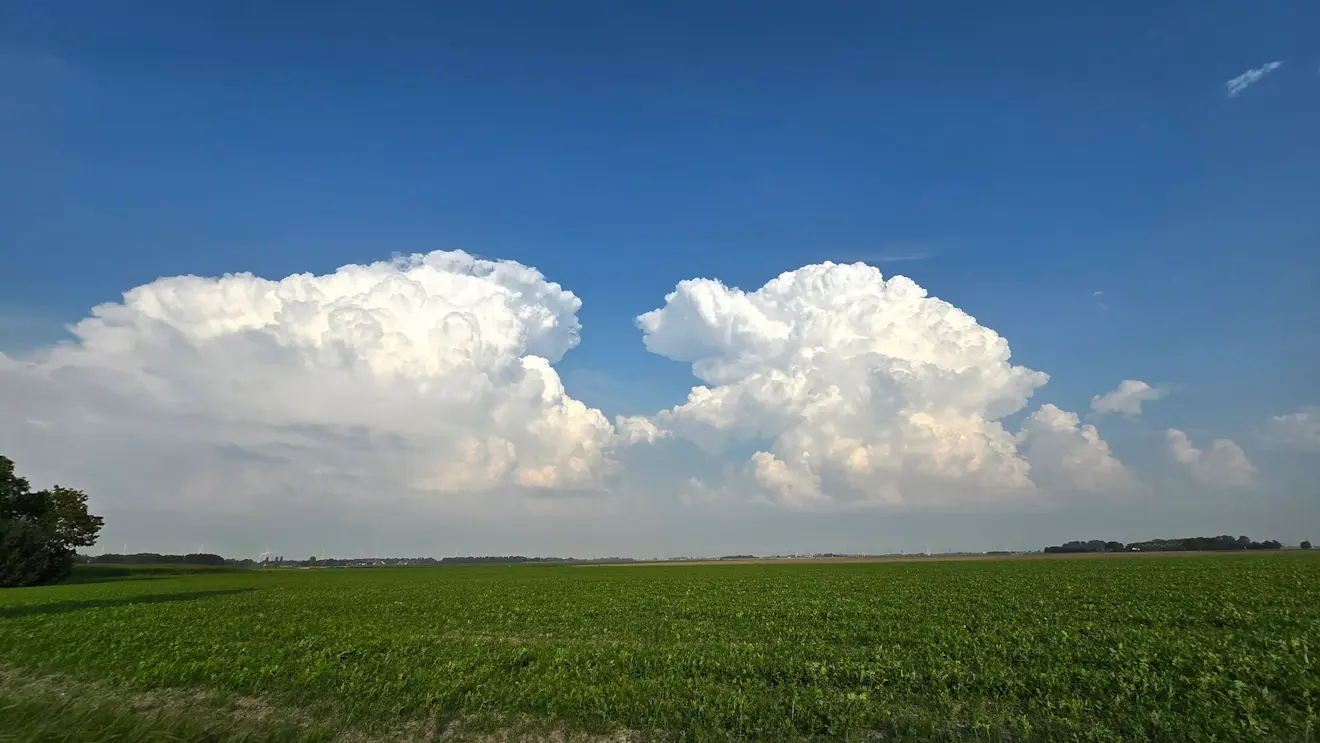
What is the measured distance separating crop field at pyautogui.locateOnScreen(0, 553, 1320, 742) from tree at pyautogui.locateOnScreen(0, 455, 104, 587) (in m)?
80.3

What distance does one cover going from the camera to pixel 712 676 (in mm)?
16672

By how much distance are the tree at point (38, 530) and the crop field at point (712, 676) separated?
3163 inches

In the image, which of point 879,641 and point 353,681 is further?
point 879,641

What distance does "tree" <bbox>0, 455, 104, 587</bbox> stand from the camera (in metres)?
85.4

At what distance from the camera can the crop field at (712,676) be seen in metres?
12.3

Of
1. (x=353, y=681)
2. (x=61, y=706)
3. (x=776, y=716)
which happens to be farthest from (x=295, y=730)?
(x=776, y=716)

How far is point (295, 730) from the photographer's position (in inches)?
493

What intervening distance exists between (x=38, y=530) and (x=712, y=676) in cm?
11542

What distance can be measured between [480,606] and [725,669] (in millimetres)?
27703

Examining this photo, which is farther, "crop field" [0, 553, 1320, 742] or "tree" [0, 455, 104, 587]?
"tree" [0, 455, 104, 587]

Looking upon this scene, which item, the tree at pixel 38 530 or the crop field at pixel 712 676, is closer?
the crop field at pixel 712 676

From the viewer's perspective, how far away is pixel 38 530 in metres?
88.5

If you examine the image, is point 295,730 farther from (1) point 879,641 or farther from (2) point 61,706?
(1) point 879,641

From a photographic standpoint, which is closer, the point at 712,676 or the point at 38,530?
the point at 712,676
